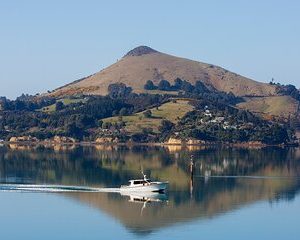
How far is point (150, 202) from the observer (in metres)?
78.0

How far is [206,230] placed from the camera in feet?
205

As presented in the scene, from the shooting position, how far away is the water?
6216 cm

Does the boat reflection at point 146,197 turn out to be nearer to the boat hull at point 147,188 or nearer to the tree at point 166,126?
the boat hull at point 147,188

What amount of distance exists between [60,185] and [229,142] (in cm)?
11254

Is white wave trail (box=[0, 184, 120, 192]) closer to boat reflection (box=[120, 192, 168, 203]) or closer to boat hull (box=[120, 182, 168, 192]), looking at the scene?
boat hull (box=[120, 182, 168, 192])

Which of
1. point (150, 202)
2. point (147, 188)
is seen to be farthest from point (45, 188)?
point (150, 202)

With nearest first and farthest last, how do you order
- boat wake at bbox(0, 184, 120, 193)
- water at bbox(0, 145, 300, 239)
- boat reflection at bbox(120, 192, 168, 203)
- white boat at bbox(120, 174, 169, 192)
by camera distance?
1. water at bbox(0, 145, 300, 239)
2. boat reflection at bbox(120, 192, 168, 203)
3. white boat at bbox(120, 174, 169, 192)
4. boat wake at bbox(0, 184, 120, 193)

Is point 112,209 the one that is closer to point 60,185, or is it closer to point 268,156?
point 60,185

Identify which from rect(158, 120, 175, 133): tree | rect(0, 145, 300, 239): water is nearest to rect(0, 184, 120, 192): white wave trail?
rect(0, 145, 300, 239): water

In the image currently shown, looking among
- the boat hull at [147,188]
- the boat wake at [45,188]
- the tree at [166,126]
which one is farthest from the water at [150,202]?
the tree at [166,126]

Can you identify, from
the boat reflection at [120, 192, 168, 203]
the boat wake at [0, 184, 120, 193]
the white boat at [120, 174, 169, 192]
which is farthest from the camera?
the boat wake at [0, 184, 120, 193]

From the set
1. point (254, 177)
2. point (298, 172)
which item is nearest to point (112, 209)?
point (254, 177)

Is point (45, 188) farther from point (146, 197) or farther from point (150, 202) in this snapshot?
point (150, 202)

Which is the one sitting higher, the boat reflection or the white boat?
the white boat
